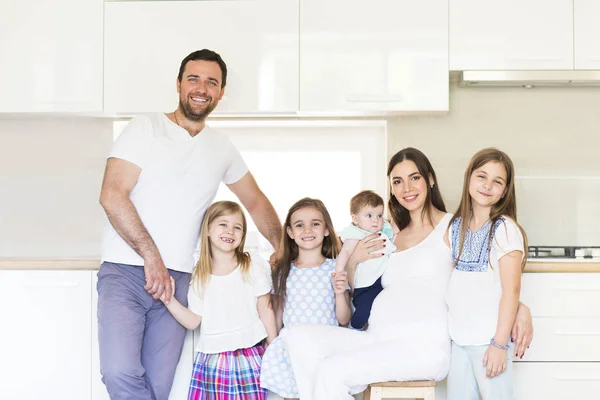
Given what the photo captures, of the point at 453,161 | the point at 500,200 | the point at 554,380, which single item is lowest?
the point at 554,380

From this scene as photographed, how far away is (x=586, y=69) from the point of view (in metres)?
2.89

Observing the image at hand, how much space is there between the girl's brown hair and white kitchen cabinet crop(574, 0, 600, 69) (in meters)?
0.99

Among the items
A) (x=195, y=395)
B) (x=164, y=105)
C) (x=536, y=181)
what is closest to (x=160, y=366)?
(x=195, y=395)

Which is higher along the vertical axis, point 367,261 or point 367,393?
point 367,261

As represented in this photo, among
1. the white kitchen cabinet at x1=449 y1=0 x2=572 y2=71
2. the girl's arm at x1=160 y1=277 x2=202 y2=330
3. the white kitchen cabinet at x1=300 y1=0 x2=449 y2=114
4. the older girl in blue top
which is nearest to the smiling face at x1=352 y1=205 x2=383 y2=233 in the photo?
the older girl in blue top

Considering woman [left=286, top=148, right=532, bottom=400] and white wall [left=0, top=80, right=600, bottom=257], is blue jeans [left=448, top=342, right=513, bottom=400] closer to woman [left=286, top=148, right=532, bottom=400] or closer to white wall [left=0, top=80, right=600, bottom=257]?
woman [left=286, top=148, right=532, bottom=400]

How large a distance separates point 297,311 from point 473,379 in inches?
21.3

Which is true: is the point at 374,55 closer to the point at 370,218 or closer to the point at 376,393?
the point at 370,218

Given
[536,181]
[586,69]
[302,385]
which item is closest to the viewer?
[302,385]

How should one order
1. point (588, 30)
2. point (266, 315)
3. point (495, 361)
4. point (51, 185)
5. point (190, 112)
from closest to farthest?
point (495, 361) → point (266, 315) → point (190, 112) → point (588, 30) → point (51, 185)

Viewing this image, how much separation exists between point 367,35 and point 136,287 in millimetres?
1320

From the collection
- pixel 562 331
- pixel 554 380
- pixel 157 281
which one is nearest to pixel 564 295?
pixel 562 331

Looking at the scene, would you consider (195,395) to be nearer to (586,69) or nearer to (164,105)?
(164,105)

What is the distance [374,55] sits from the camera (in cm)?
291
